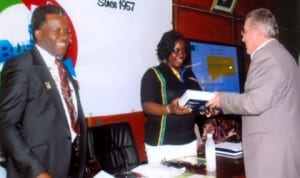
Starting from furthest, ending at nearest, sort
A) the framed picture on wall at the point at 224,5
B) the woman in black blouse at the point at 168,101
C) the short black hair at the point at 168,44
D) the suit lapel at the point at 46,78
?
the framed picture on wall at the point at 224,5 < the short black hair at the point at 168,44 < the woman in black blouse at the point at 168,101 < the suit lapel at the point at 46,78

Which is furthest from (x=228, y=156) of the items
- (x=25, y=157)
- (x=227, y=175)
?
(x=25, y=157)

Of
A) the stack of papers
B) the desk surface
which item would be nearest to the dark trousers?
the desk surface

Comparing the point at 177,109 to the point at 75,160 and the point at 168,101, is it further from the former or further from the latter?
the point at 75,160

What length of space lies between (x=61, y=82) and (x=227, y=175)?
102cm

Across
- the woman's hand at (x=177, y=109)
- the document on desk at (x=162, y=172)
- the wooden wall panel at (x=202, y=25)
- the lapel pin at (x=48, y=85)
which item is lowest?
the document on desk at (x=162, y=172)

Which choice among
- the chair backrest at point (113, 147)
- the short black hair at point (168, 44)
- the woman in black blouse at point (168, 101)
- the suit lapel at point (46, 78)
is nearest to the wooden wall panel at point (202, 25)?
the short black hair at point (168, 44)

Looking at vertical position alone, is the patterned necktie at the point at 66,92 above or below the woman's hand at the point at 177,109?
above

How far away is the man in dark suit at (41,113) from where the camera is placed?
1.58 meters

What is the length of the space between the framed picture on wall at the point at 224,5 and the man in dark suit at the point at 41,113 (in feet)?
8.39

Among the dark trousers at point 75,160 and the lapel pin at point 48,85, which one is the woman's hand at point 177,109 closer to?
the dark trousers at point 75,160

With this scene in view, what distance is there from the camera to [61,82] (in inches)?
73.5

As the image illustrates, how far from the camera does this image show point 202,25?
3.96 metres

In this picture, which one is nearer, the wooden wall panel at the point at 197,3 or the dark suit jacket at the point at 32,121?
the dark suit jacket at the point at 32,121

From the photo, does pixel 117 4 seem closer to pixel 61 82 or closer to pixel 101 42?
pixel 101 42
